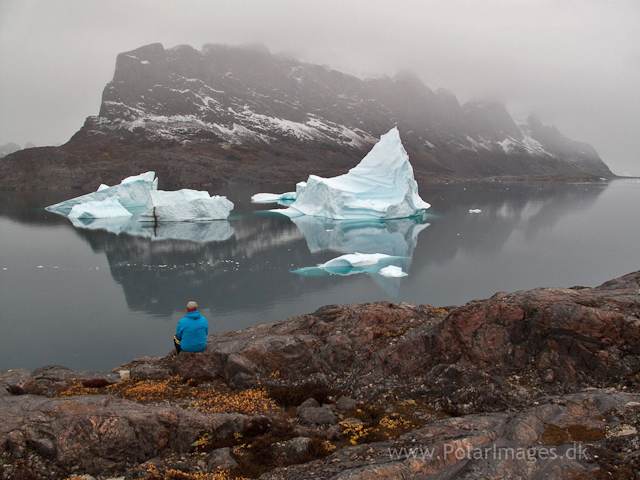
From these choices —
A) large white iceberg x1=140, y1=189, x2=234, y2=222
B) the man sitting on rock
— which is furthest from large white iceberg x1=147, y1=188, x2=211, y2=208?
the man sitting on rock

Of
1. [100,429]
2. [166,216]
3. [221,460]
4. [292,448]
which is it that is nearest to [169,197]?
[166,216]

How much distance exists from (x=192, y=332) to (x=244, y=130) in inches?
4836

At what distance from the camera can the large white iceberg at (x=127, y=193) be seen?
4338cm

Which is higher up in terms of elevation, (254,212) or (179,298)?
(254,212)

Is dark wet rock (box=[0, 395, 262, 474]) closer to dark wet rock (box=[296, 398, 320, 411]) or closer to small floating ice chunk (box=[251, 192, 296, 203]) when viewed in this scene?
dark wet rock (box=[296, 398, 320, 411])

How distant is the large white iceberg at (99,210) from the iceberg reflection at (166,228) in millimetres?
710

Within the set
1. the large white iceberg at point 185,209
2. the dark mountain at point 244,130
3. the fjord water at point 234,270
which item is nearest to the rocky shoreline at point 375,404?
the fjord water at point 234,270

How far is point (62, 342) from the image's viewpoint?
11727 mm

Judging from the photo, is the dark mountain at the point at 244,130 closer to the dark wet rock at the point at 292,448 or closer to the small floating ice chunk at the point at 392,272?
the small floating ice chunk at the point at 392,272

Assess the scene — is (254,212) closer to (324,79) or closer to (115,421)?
(115,421)

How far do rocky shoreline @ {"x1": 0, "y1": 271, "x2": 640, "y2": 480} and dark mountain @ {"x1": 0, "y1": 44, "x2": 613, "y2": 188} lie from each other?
72080 millimetres

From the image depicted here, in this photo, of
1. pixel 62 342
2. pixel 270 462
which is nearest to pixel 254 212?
pixel 62 342

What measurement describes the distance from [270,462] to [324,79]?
189658 millimetres

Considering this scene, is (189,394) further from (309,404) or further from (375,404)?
(375,404)
